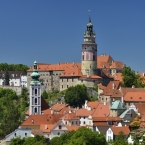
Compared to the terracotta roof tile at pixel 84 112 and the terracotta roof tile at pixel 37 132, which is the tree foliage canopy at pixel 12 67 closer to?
the terracotta roof tile at pixel 84 112

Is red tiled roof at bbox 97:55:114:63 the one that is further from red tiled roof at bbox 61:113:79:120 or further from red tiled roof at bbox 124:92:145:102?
red tiled roof at bbox 61:113:79:120

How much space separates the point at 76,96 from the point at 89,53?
10619 millimetres

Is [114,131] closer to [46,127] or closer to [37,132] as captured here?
[46,127]

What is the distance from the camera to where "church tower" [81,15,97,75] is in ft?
322

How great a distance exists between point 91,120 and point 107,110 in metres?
6.50

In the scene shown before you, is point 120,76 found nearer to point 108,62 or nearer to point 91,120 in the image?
point 108,62

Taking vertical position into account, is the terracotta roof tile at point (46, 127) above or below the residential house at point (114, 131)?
above

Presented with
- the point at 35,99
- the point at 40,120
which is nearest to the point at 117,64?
the point at 35,99

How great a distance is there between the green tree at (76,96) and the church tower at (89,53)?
6.46 m

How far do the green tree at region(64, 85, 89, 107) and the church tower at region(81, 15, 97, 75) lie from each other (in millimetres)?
6460

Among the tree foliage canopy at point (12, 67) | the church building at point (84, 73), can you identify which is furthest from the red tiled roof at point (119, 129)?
the tree foliage canopy at point (12, 67)

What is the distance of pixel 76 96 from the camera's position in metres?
90.7

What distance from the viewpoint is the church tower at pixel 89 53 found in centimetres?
9814

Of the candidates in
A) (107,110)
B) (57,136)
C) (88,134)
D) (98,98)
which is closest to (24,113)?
(98,98)
